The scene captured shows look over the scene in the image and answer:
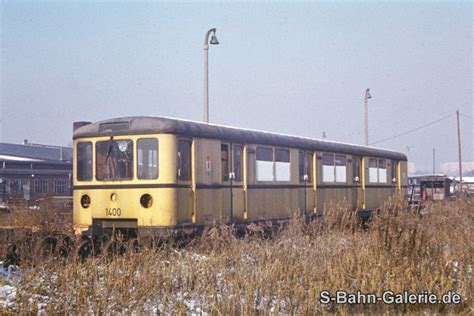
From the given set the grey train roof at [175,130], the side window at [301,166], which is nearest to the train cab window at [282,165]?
the grey train roof at [175,130]

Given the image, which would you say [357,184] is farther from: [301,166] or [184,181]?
[184,181]

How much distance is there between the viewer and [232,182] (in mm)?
12906

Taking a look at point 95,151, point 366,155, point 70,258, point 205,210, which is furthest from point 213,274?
point 366,155

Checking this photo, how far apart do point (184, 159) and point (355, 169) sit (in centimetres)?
865

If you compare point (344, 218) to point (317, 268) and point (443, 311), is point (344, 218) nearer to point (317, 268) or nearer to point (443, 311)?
point (317, 268)

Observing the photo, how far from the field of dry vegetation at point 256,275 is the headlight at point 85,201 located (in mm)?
2160

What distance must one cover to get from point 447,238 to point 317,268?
398 centimetres

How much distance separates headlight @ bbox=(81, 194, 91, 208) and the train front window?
45cm

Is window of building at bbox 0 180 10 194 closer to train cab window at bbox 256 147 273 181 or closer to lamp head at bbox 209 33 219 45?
lamp head at bbox 209 33 219 45

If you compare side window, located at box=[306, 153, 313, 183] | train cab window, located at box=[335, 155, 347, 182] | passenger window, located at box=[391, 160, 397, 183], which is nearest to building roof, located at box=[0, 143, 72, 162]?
passenger window, located at box=[391, 160, 397, 183]

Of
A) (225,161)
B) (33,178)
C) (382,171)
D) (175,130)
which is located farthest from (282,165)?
(33,178)

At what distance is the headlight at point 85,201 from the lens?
39.7ft

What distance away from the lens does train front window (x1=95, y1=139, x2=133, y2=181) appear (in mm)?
11680

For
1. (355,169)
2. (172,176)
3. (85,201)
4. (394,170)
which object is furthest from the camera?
(394,170)
